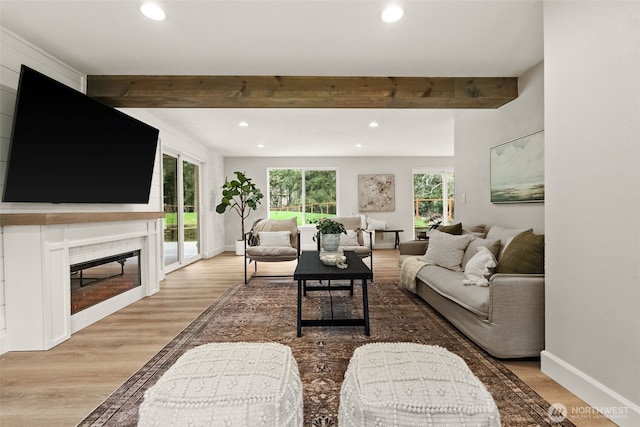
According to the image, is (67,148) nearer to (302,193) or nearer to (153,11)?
(153,11)

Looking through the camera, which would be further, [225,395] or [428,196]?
[428,196]

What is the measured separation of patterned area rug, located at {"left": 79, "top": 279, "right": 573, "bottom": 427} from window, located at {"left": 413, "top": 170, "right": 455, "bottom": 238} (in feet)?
13.8

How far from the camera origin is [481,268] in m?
2.50

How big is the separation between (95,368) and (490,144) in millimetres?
4209

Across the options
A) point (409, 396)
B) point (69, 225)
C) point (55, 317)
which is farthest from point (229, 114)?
point (409, 396)

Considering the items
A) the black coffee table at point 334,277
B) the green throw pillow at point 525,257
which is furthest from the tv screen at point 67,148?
the green throw pillow at point 525,257

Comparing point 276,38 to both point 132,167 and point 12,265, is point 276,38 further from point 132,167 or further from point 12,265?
point 12,265

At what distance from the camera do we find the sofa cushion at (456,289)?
2.13m

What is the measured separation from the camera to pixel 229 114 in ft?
→ 13.5

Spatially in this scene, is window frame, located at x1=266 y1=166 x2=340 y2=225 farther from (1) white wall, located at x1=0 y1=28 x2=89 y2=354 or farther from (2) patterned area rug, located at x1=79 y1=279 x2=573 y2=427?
(1) white wall, located at x1=0 y1=28 x2=89 y2=354

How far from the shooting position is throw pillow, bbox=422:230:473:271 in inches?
121

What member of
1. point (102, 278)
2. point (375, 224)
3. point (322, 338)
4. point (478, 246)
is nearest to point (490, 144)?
point (478, 246)

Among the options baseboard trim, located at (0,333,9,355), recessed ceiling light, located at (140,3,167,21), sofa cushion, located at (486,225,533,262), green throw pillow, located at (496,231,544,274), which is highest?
recessed ceiling light, located at (140,3,167,21)

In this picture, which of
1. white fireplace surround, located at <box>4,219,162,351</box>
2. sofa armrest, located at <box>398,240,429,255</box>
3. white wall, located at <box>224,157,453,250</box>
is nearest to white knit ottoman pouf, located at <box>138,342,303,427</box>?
white fireplace surround, located at <box>4,219,162,351</box>
